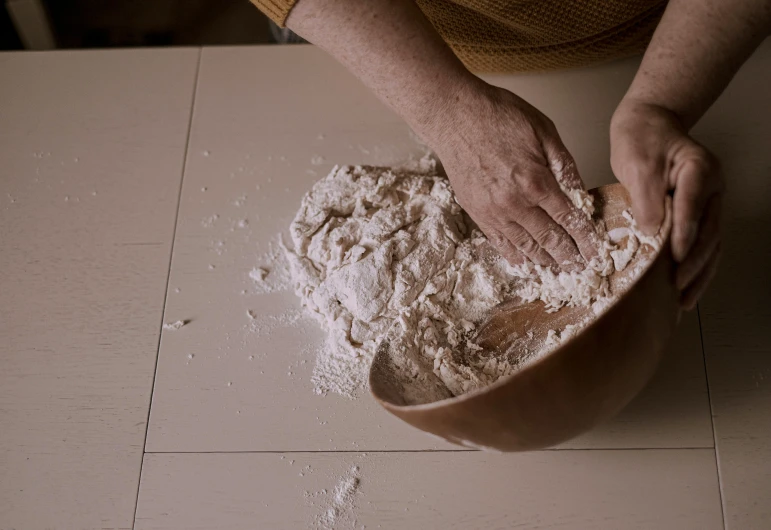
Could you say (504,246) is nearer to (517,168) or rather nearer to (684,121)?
(517,168)

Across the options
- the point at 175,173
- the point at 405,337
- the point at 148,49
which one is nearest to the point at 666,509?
the point at 405,337

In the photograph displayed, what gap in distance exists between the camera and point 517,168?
0.70 meters

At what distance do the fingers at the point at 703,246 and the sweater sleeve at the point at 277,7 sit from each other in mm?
460

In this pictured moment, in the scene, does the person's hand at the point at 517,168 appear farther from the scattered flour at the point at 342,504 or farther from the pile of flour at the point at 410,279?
the scattered flour at the point at 342,504

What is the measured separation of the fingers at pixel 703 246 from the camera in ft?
2.02

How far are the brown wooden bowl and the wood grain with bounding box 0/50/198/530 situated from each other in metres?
0.37

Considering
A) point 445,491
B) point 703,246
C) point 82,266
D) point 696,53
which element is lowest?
point 82,266

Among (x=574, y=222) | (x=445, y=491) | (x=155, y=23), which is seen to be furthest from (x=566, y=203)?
(x=155, y=23)

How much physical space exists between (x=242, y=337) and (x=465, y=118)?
39 centimetres

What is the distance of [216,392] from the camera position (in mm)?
814

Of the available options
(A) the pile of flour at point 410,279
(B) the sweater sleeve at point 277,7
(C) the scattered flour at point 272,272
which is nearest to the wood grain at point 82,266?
(C) the scattered flour at point 272,272

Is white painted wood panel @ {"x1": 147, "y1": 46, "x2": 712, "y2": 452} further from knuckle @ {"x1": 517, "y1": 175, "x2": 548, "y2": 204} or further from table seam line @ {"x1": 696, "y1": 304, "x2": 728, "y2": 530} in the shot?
knuckle @ {"x1": 517, "y1": 175, "x2": 548, "y2": 204}

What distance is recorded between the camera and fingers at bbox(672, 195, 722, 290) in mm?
617

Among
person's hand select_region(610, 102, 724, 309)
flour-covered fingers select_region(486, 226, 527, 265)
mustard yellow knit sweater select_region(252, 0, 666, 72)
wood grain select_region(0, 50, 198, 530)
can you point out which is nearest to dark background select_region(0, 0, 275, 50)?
wood grain select_region(0, 50, 198, 530)
